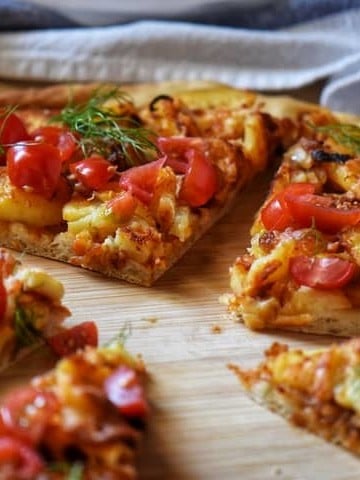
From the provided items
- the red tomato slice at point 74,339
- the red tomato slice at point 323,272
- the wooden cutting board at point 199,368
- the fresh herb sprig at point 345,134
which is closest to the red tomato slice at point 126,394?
the wooden cutting board at point 199,368

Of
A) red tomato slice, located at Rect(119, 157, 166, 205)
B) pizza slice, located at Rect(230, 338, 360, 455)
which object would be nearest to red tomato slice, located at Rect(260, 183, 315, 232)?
red tomato slice, located at Rect(119, 157, 166, 205)

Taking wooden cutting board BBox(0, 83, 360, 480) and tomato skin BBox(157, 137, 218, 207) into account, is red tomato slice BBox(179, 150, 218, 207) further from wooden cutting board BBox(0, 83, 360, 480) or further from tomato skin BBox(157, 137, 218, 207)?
wooden cutting board BBox(0, 83, 360, 480)

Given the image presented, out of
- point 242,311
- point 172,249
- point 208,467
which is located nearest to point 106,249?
point 172,249

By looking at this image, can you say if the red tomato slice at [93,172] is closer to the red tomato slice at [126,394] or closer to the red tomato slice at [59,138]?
the red tomato slice at [59,138]

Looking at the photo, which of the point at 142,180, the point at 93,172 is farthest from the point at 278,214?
the point at 93,172

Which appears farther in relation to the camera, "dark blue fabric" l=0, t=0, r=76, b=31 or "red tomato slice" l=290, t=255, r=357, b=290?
"dark blue fabric" l=0, t=0, r=76, b=31
